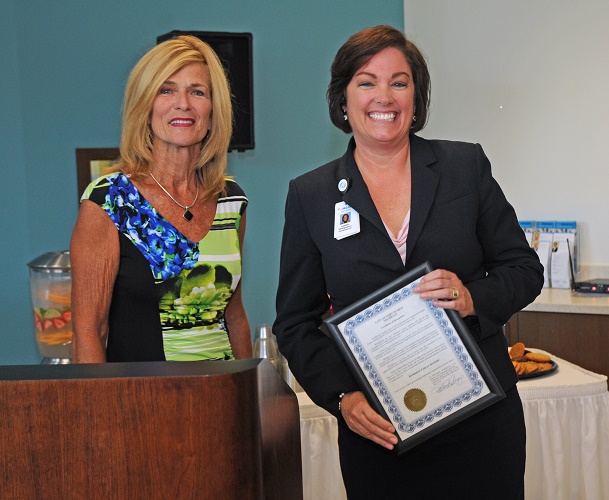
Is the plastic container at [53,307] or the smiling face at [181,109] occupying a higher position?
the smiling face at [181,109]

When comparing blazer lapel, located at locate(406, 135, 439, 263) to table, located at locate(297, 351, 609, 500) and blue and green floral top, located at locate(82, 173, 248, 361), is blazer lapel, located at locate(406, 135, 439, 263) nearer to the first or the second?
blue and green floral top, located at locate(82, 173, 248, 361)

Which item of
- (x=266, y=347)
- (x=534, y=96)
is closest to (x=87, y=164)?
(x=266, y=347)

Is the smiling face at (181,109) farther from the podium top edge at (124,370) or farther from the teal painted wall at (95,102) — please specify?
the teal painted wall at (95,102)

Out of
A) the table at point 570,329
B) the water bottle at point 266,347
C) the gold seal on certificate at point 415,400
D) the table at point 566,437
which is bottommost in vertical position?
the table at point 566,437

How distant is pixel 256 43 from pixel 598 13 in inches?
77.6

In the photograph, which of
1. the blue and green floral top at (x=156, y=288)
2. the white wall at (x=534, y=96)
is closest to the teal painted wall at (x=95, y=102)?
the white wall at (x=534, y=96)

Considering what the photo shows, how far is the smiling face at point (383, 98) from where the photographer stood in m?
1.80

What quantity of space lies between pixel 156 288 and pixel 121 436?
3.35 feet

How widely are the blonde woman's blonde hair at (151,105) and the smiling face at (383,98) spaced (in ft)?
1.50

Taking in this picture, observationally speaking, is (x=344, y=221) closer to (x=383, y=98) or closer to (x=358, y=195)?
(x=358, y=195)

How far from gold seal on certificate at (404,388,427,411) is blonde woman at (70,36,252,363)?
51cm

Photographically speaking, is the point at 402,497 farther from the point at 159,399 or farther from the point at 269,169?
the point at 269,169

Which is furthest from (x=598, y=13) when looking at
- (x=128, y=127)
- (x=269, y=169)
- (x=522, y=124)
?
(x=128, y=127)
